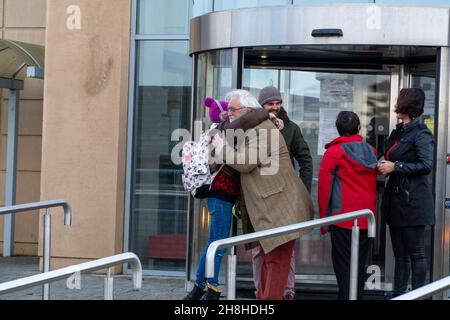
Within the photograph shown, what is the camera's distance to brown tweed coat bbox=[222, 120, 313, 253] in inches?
221

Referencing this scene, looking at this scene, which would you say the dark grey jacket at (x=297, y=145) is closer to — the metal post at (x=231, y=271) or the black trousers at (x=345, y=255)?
the black trousers at (x=345, y=255)

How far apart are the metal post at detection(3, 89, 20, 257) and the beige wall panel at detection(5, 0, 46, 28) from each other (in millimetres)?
818

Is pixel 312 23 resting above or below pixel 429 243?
above

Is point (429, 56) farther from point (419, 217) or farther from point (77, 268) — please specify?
point (77, 268)

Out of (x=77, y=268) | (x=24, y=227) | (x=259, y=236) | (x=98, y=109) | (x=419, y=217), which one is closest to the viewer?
(x=77, y=268)

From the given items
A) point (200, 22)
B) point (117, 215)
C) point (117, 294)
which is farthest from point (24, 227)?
point (200, 22)

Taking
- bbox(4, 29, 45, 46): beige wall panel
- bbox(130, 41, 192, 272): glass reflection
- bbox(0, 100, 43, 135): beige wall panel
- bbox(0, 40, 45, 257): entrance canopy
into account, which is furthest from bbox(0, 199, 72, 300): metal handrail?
bbox(4, 29, 45, 46): beige wall panel

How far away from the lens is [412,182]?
6.16m

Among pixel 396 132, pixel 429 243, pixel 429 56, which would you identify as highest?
pixel 429 56

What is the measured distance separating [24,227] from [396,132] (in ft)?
17.0

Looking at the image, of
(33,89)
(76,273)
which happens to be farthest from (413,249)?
(33,89)

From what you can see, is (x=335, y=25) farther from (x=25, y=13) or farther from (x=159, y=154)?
(x=25, y=13)

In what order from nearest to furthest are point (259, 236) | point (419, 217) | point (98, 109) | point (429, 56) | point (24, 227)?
point (259, 236) < point (419, 217) < point (429, 56) < point (98, 109) < point (24, 227)

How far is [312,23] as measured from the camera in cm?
682
